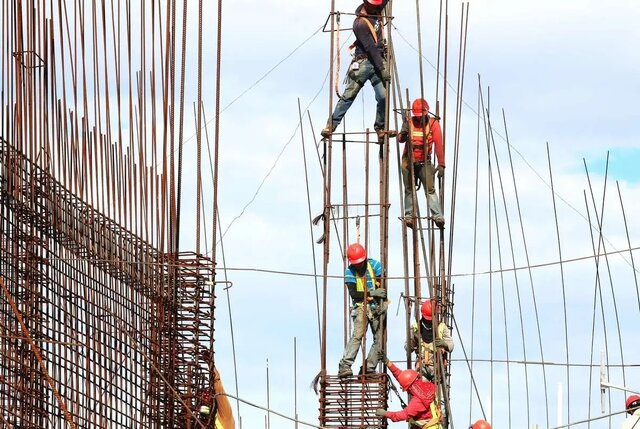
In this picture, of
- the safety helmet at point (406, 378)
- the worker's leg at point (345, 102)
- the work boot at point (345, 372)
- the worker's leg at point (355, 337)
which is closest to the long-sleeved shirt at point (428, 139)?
the worker's leg at point (345, 102)

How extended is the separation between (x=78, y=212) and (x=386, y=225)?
3.88 meters

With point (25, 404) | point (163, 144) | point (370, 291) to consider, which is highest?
point (163, 144)

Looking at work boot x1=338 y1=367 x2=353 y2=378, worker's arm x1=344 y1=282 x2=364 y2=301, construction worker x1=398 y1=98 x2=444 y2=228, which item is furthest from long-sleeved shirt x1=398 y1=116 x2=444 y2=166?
work boot x1=338 y1=367 x2=353 y2=378

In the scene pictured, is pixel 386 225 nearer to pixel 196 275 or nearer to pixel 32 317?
pixel 196 275

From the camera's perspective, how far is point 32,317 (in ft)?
62.6

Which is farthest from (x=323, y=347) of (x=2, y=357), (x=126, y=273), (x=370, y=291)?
(x=2, y=357)

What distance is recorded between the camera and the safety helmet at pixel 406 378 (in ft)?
64.7

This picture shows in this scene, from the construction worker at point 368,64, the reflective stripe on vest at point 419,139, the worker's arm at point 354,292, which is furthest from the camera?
the reflective stripe on vest at point 419,139

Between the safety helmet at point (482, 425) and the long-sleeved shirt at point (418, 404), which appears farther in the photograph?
the safety helmet at point (482, 425)

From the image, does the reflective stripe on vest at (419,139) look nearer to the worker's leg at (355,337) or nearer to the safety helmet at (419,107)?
the safety helmet at (419,107)

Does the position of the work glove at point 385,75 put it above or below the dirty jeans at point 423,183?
above

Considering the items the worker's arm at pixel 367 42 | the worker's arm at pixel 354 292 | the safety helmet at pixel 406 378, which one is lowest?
the safety helmet at pixel 406 378

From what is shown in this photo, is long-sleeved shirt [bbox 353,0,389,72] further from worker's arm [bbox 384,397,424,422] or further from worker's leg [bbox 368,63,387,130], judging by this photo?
worker's arm [bbox 384,397,424,422]

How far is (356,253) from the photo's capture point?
65.2 ft
